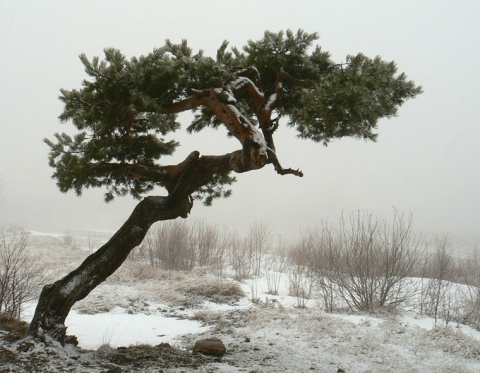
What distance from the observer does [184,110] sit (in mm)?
4566

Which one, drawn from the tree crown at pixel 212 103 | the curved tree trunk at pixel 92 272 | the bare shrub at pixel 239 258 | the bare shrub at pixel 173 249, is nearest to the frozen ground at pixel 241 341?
the curved tree trunk at pixel 92 272

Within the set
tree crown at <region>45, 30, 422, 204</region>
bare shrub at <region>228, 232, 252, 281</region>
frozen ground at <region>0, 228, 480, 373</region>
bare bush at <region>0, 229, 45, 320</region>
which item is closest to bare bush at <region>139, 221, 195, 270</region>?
bare shrub at <region>228, 232, 252, 281</region>

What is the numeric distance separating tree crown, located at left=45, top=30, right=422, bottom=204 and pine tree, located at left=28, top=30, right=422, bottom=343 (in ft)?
0.04

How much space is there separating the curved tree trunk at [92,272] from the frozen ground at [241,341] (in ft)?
0.90

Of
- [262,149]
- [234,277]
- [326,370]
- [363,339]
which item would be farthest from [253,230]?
[262,149]

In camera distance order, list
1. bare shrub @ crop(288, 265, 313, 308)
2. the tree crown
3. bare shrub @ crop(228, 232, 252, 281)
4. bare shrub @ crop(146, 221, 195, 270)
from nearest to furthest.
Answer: the tree crown → bare shrub @ crop(288, 265, 313, 308) → bare shrub @ crop(228, 232, 252, 281) → bare shrub @ crop(146, 221, 195, 270)

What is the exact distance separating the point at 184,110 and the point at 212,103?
0.57 metres

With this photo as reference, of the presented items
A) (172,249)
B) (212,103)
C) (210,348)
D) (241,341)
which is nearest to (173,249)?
(172,249)

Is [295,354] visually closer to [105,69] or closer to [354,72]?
[354,72]

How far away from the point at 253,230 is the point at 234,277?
293cm

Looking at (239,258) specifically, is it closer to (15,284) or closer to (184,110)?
(15,284)

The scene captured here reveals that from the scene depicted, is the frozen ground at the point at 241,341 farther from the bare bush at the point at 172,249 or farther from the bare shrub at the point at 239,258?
the bare bush at the point at 172,249

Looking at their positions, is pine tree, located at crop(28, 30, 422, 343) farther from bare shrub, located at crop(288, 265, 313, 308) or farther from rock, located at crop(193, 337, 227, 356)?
bare shrub, located at crop(288, 265, 313, 308)

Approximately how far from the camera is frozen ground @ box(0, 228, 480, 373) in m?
3.98
